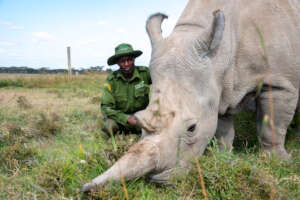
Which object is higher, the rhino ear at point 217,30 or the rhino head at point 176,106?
the rhino ear at point 217,30

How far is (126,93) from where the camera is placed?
4164mm

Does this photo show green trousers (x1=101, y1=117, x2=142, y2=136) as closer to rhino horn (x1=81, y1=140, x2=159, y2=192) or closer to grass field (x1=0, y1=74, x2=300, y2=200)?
grass field (x1=0, y1=74, x2=300, y2=200)

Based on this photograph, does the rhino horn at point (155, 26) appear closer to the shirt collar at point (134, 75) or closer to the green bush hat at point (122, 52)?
the green bush hat at point (122, 52)

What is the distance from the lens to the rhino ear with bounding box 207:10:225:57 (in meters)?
2.57

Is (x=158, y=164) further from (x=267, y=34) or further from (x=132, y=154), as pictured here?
(x=267, y=34)

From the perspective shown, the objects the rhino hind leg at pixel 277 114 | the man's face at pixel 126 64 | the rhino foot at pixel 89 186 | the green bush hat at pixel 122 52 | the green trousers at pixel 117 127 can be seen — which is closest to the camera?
the rhino foot at pixel 89 186

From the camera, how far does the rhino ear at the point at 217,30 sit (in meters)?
2.57

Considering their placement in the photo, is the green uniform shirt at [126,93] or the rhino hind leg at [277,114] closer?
the rhino hind leg at [277,114]

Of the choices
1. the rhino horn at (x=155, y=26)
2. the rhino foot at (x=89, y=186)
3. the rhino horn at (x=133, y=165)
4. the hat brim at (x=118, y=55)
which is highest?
the rhino horn at (x=155, y=26)

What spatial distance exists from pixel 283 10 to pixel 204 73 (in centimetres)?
134

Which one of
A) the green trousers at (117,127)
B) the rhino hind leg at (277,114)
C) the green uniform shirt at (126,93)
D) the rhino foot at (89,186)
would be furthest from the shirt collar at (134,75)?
the rhino foot at (89,186)

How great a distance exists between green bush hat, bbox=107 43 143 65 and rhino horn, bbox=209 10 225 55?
1445mm

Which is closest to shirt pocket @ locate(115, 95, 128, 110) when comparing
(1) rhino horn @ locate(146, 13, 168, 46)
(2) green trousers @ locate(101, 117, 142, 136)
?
(2) green trousers @ locate(101, 117, 142, 136)

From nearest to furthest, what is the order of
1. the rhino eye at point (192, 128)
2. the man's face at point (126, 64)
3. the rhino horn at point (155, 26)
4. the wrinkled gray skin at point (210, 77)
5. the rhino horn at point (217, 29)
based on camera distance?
the wrinkled gray skin at point (210, 77), the rhino eye at point (192, 128), the rhino horn at point (217, 29), the rhino horn at point (155, 26), the man's face at point (126, 64)
